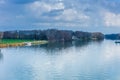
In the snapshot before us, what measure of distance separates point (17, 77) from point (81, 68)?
6139 mm

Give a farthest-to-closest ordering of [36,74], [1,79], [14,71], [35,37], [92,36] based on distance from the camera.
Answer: [92,36], [35,37], [14,71], [36,74], [1,79]

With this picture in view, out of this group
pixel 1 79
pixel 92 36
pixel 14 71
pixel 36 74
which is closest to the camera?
pixel 1 79

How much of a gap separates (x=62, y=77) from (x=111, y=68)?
597 cm

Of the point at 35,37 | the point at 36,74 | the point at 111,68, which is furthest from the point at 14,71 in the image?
the point at 35,37

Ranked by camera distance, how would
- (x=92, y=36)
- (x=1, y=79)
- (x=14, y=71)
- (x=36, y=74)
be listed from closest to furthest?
1. (x=1, y=79)
2. (x=36, y=74)
3. (x=14, y=71)
4. (x=92, y=36)

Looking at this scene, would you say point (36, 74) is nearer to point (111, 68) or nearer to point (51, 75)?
point (51, 75)

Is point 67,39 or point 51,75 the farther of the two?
point 67,39

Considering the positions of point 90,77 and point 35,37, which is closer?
point 90,77

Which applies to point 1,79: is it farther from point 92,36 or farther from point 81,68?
point 92,36

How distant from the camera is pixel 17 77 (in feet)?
73.6

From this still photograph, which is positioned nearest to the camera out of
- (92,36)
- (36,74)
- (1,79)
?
(1,79)

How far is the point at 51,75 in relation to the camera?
74.6ft

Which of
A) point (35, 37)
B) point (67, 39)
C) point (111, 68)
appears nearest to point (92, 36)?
point (67, 39)

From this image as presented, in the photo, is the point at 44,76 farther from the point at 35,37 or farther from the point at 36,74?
the point at 35,37
